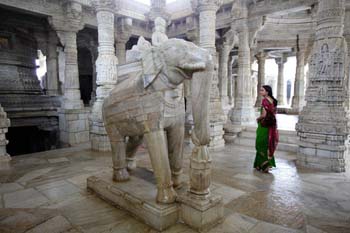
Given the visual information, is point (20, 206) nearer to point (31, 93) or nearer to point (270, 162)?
point (270, 162)

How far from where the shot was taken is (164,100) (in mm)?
2244

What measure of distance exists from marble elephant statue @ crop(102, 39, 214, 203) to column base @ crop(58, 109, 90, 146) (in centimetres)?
589

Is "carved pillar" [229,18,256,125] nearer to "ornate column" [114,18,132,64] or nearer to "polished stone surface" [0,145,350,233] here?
"polished stone surface" [0,145,350,233]

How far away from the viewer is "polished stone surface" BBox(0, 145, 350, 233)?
237cm

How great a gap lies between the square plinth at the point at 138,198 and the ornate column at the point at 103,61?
286cm

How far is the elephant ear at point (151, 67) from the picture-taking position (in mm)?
2162

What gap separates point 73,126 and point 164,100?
6566 millimetres

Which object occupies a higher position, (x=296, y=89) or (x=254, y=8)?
(x=254, y=8)

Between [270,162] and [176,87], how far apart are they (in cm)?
287

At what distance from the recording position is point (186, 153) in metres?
5.62

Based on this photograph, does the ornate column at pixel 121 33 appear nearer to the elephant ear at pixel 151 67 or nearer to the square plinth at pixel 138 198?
the square plinth at pixel 138 198

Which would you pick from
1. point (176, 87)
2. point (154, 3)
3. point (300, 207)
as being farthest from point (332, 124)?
point (154, 3)

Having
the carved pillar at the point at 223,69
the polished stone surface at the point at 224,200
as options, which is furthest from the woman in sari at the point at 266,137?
the carved pillar at the point at 223,69

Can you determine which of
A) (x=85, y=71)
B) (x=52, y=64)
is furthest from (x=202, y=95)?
(x=85, y=71)
